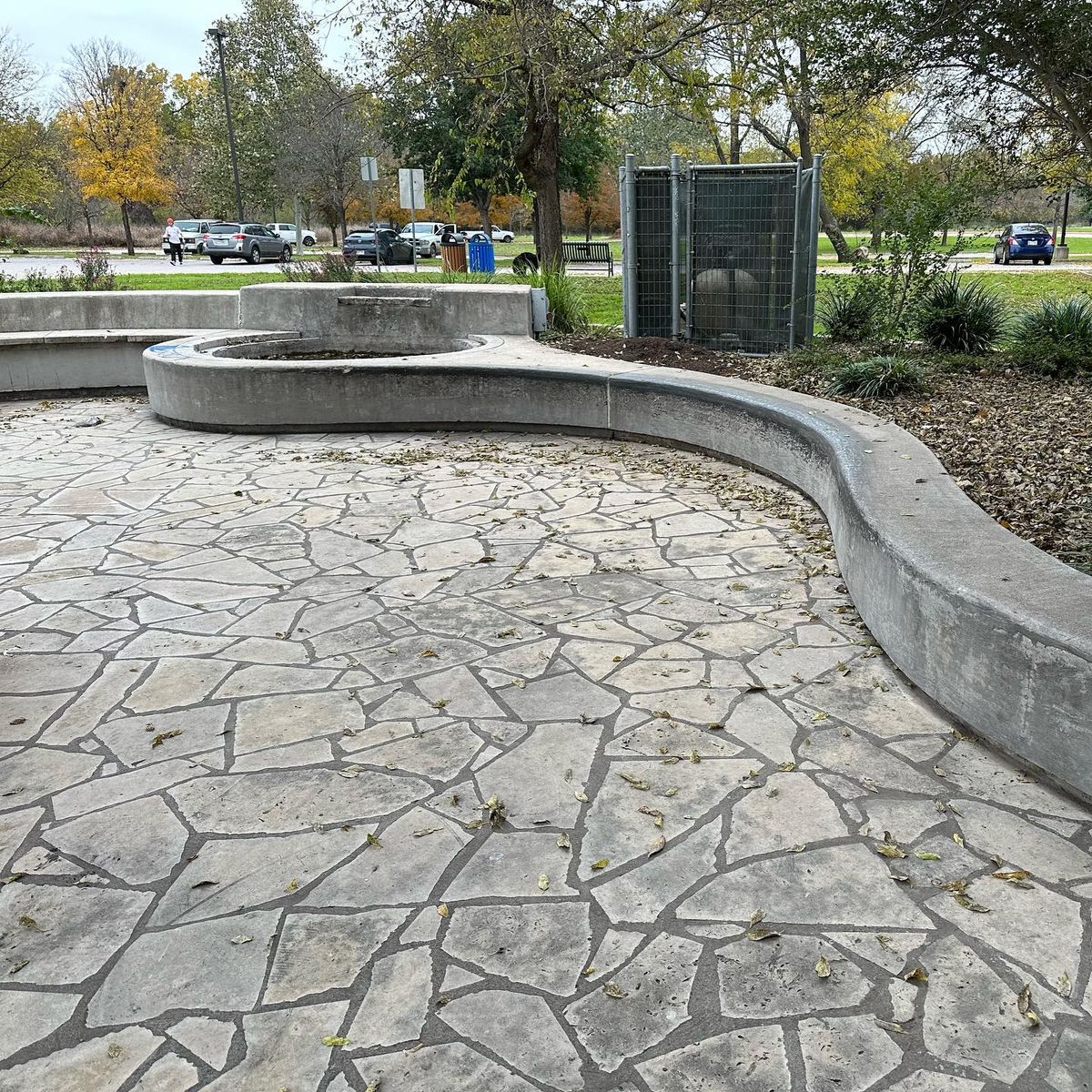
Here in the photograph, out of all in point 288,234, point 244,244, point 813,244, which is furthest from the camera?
point 288,234

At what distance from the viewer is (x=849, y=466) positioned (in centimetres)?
547

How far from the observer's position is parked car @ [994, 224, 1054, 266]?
1183 inches

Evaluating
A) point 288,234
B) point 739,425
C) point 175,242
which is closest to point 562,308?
point 739,425

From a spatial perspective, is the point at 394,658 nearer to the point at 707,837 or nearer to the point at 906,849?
the point at 707,837

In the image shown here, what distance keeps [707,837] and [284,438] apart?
722 centimetres

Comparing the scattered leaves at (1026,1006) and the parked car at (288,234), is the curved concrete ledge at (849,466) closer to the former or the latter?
the scattered leaves at (1026,1006)

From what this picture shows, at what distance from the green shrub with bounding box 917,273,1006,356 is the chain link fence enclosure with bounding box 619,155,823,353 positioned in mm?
1138

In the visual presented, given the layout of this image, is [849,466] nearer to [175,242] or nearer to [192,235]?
[175,242]

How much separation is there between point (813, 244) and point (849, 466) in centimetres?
507

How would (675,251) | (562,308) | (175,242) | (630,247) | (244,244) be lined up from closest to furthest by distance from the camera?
(675,251) → (630,247) → (562,308) → (175,242) → (244,244)

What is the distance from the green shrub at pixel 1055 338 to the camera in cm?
830

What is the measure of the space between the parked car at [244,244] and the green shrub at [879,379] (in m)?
31.3

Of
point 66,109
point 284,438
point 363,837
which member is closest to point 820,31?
point 284,438

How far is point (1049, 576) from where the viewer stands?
361cm
